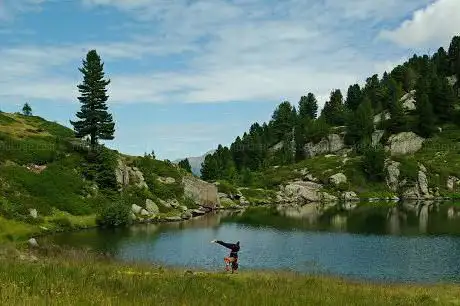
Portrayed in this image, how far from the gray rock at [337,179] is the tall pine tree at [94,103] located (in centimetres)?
9370

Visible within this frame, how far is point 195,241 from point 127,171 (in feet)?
145

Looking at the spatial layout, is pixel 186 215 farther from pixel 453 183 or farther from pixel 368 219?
pixel 453 183

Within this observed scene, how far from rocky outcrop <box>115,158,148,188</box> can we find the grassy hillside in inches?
53.9

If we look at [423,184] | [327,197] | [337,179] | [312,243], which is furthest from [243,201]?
[312,243]

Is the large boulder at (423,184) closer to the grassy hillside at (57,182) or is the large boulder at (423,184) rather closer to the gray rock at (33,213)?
the grassy hillside at (57,182)

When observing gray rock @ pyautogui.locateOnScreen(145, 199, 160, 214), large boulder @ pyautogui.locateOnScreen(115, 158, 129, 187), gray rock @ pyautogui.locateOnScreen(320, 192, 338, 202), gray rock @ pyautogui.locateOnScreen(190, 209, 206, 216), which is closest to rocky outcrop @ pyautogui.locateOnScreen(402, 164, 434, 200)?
gray rock @ pyautogui.locateOnScreen(320, 192, 338, 202)

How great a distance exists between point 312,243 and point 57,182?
173 ft

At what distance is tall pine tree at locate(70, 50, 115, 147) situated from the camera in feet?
373

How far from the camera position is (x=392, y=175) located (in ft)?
600

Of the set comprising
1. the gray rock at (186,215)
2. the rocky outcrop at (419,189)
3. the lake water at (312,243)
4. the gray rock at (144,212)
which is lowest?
the lake water at (312,243)

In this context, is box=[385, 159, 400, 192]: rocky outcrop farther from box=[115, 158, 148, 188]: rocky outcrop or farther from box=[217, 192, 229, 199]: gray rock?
box=[115, 158, 148, 188]: rocky outcrop

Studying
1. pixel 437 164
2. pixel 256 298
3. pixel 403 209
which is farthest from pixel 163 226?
pixel 437 164

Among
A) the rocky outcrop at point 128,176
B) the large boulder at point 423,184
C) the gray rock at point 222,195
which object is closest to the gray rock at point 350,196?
the large boulder at point 423,184

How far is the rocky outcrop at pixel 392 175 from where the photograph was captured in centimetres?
18188
